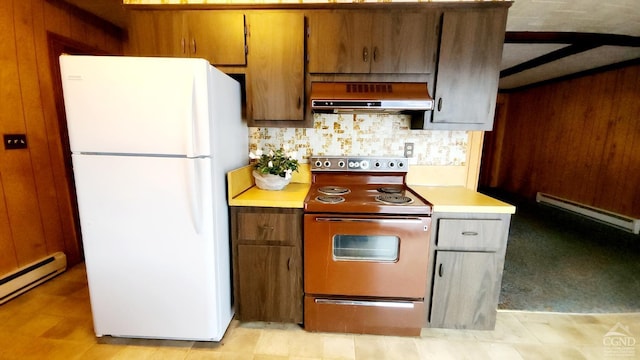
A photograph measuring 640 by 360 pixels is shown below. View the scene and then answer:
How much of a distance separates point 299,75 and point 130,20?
1162mm

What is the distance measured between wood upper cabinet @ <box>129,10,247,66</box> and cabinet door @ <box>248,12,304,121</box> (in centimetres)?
11

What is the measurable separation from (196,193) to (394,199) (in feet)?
3.76

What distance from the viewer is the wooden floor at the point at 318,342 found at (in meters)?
1.56

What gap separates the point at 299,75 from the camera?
1.77 metres

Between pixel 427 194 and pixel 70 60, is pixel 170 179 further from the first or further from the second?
pixel 427 194

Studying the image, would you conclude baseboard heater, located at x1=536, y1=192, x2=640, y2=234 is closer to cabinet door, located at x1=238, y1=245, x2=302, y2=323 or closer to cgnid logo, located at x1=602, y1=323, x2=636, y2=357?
cgnid logo, located at x1=602, y1=323, x2=636, y2=357

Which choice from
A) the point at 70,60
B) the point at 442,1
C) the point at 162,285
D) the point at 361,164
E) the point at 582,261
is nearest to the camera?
the point at 70,60

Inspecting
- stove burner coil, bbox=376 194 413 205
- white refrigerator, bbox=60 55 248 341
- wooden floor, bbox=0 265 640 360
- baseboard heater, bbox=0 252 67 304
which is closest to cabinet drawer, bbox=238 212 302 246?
white refrigerator, bbox=60 55 248 341

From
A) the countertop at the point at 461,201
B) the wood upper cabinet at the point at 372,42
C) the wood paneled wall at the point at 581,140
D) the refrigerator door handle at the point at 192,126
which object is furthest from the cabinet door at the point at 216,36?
the wood paneled wall at the point at 581,140

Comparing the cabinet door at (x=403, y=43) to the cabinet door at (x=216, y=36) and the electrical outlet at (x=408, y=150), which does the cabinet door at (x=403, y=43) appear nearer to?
the electrical outlet at (x=408, y=150)

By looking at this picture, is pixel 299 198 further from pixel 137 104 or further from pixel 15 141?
pixel 15 141

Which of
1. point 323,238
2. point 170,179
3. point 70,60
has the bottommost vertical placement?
point 323,238

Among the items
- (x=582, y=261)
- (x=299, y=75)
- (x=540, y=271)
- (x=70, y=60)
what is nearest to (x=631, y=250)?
(x=582, y=261)

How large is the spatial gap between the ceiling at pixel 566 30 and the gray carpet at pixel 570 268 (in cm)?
230
